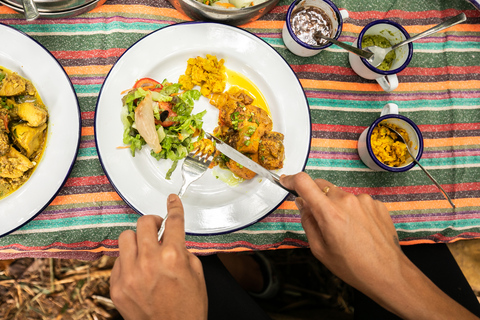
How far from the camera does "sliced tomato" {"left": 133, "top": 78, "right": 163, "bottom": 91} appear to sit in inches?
69.4

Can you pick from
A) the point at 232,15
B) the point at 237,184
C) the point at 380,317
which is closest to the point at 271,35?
the point at 232,15

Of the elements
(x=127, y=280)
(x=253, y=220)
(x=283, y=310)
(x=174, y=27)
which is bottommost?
(x=283, y=310)

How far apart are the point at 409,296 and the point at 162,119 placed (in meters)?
1.53

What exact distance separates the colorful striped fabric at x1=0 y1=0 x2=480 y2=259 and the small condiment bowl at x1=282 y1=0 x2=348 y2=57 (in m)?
0.10

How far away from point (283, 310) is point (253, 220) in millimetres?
1111

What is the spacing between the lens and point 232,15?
1726 mm

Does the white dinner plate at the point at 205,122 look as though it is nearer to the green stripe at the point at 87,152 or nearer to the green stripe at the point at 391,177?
the green stripe at the point at 87,152

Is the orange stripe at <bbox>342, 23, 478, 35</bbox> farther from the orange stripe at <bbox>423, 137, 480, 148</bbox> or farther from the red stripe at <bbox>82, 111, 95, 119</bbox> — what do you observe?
the red stripe at <bbox>82, 111, 95, 119</bbox>

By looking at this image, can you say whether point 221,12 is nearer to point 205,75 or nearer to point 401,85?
point 205,75

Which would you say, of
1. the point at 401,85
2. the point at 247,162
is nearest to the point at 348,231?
the point at 247,162

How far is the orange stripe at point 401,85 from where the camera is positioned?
77.8 inches

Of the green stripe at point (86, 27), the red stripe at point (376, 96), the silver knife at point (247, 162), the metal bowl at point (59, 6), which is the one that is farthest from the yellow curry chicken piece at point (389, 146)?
the metal bowl at point (59, 6)

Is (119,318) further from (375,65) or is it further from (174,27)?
(375,65)

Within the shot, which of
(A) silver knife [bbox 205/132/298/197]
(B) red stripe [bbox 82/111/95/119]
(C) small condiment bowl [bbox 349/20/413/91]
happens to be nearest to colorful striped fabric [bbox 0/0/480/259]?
(B) red stripe [bbox 82/111/95/119]
